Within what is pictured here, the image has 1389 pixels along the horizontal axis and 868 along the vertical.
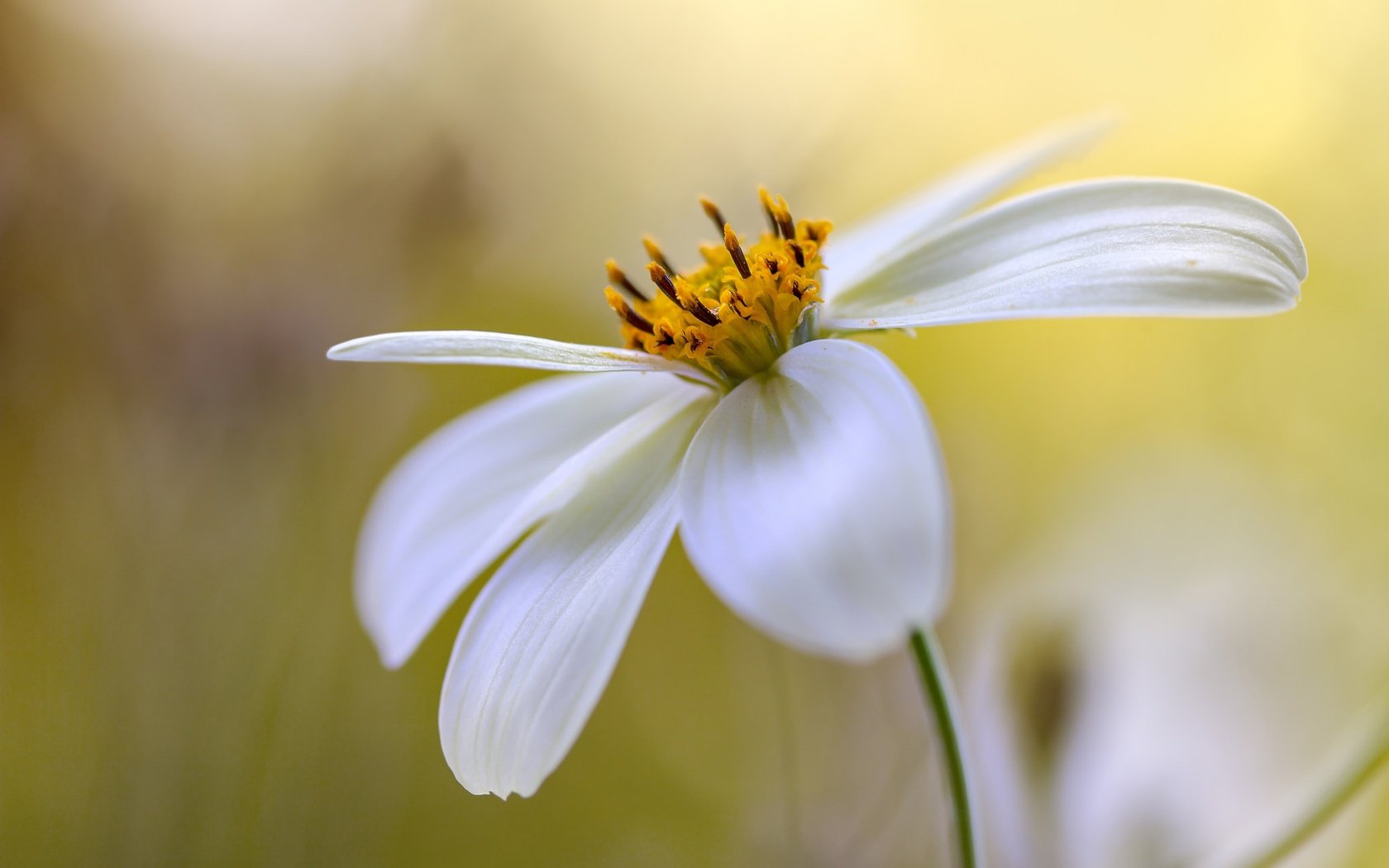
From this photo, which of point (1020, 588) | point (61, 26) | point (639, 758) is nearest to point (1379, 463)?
point (1020, 588)

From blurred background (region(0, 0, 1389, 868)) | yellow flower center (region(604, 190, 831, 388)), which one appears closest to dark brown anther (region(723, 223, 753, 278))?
yellow flower center (region(604, 190, 831, 388))

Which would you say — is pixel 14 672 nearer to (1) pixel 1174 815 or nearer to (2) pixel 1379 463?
(1) pixel 1174 815

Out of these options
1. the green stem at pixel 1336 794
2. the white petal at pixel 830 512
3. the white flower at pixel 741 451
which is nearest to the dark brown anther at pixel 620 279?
the white flower at pixel 741 451

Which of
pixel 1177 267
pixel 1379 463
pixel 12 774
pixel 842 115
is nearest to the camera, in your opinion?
pixel 1177 267

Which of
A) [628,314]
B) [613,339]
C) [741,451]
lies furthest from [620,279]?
[613,339]

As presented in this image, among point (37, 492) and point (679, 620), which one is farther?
point (679, 620)
